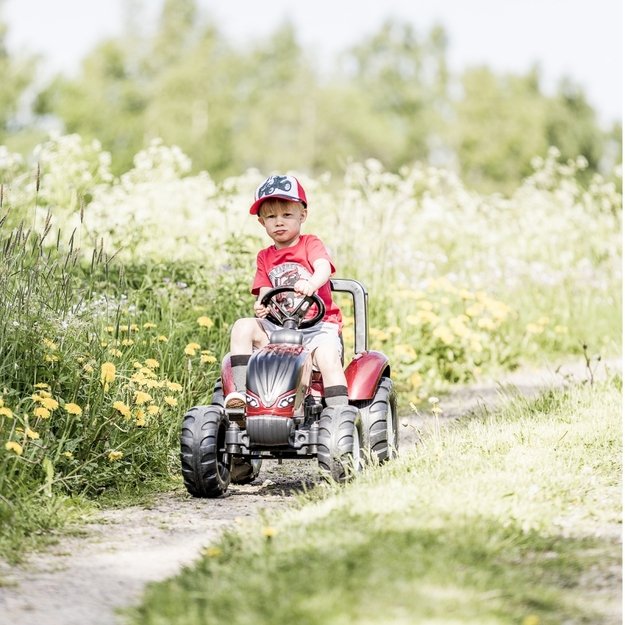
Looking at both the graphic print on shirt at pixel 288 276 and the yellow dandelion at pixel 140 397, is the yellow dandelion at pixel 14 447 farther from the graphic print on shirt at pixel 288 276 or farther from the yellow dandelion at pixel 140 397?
the graphic print on shirt at pixel 288 276

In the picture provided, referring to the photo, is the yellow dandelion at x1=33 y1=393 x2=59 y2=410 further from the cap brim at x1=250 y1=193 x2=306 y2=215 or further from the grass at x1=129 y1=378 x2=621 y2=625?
the cap brim at x1=250 y1=193 x2=306 y2=215

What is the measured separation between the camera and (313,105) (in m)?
43.2

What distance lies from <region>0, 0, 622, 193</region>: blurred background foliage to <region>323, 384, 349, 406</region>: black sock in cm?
2801

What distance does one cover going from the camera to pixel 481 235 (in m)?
11.1

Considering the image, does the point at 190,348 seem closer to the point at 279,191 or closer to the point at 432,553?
the point at 279,191

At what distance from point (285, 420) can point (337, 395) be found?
0.39m

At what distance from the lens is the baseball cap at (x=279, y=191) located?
5.15 m

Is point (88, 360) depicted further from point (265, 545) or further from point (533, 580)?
point (533, 580)

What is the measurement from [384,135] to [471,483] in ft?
130

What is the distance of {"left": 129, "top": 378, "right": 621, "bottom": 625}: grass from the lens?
2.99 meters

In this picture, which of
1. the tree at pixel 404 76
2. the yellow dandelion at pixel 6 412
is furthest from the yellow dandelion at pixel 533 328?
the tree at pixel 404 76

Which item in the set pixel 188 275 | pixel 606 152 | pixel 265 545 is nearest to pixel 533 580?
pixel 265 545

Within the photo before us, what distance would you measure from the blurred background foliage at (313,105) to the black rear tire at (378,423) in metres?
27.8

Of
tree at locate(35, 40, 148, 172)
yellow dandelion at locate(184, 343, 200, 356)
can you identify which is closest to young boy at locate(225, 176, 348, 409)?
yellow dandelion at locate(184, 343, 200, 356)
